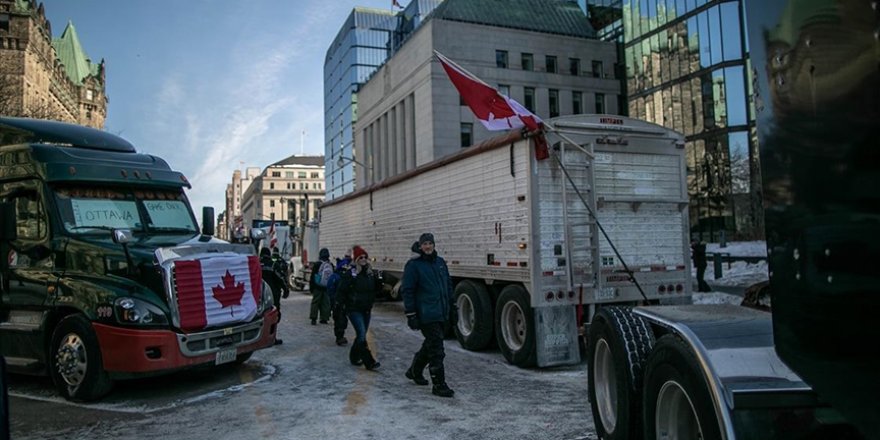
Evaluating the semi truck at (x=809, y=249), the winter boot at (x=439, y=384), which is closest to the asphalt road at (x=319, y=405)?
the winter boot at (x=439, y=384)

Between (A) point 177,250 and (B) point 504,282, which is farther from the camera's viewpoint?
(B) point 504,282

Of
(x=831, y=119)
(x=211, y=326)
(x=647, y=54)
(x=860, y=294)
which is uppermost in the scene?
(x=647, y=54)

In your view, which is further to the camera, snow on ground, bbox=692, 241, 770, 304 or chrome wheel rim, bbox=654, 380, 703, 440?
snow on ground, bbox=692, 241, 770, 304

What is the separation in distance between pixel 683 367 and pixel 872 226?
165 cm

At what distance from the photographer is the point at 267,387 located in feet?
24.7

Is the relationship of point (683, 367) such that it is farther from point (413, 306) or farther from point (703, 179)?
point (703, 179)

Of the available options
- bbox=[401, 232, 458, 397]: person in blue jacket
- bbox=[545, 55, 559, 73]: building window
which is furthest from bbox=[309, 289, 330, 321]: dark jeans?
bbox=[545, 55, 559, 73]: building window

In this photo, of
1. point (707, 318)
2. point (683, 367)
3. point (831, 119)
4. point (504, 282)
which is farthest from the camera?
point (504, 282)

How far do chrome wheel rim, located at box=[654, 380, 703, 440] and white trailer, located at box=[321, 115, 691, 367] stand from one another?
16.1 ft

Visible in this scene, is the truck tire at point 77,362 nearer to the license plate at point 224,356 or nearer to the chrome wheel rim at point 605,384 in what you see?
the license plate at point 224,356

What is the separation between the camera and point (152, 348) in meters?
6.80

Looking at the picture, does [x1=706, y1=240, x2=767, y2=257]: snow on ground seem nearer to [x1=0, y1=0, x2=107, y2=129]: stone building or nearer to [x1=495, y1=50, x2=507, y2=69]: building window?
[x1=495, y1=50, x2=507, y2=69]: building window

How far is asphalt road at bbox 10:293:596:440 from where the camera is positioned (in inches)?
227

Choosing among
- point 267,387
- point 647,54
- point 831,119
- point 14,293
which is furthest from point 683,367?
A: point 647,54
